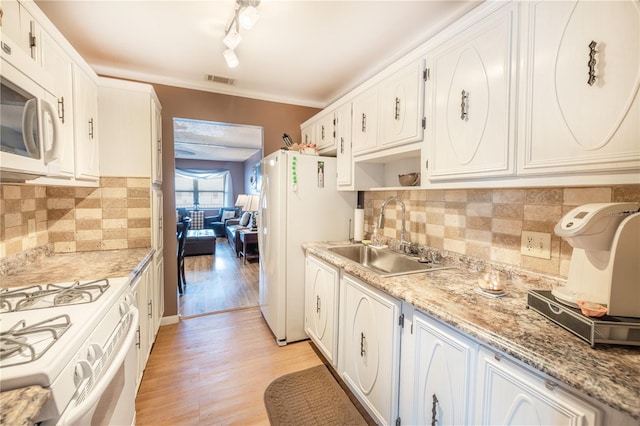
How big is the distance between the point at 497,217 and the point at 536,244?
0.76 feet

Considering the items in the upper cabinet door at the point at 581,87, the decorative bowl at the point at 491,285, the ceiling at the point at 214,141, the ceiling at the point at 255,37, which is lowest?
the decorative bowl at the point at 491,285

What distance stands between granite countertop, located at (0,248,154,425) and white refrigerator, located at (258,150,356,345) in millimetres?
1047

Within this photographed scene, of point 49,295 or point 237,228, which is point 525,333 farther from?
point 237,228

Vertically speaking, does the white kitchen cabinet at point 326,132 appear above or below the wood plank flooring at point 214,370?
above

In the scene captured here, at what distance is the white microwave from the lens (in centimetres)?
86

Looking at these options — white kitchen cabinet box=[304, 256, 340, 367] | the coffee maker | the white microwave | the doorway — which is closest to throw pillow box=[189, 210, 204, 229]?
the doorway

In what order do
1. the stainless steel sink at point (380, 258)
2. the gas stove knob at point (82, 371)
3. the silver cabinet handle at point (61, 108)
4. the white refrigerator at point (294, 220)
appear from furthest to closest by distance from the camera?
the white refrigerator at point (294, 220), the stainless steel sink at point (380, 258), the silver cabinet handle at point (61, 108), the gas stove knob at point (82, 371)

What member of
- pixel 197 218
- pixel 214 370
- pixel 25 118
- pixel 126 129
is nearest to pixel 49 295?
pixel 25 118

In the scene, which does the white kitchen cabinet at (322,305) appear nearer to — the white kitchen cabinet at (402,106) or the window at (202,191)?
the white kitchen cabinet at (402,106)

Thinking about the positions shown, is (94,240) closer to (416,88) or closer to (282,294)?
(282,294)

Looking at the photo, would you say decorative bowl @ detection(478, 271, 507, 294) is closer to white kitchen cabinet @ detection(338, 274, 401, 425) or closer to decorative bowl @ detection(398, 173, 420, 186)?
white kitchen cabinet @ detection(338, 274, 401, 425)

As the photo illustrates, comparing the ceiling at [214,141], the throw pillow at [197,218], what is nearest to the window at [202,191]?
the throw pillow at [197,218]

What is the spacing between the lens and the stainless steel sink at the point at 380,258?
192 centimetres

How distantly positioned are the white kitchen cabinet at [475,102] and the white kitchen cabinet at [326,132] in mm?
1158
